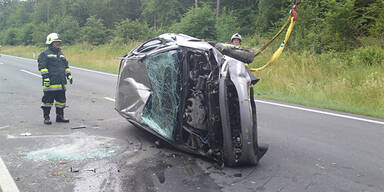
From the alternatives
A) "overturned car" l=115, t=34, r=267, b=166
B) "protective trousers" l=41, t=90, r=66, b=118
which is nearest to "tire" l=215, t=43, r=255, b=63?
"overturned car" l=115, t=34, r=267, b=166

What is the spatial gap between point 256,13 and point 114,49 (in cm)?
1316

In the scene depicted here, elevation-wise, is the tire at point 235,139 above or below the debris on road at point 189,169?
above

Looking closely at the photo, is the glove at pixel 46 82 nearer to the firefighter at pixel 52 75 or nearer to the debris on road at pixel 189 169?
the firefighter at pixel 52 75

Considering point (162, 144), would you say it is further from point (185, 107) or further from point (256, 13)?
point (256, 13)

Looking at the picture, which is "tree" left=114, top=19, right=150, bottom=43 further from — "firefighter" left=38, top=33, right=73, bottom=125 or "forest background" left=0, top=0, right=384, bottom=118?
"firefighter" left=38, top=33, right=73, bottom=125

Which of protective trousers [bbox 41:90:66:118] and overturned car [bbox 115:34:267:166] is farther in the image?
protective trousers [bbox 41:90:66:118]

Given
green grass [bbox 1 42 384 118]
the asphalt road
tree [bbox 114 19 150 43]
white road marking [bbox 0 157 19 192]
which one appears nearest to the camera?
white road marking [bbox 0 157 19 192]

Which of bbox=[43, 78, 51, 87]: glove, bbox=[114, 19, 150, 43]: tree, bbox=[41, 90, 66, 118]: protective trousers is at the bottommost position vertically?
bbox=[41, 90, 66, 118]: protective trousers

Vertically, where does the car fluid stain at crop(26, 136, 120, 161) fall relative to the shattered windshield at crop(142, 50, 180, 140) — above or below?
below

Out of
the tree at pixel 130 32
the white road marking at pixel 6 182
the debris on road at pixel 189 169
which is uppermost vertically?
the tree at pixel 130 32

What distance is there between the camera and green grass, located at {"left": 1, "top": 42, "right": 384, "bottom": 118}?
26.8 feet

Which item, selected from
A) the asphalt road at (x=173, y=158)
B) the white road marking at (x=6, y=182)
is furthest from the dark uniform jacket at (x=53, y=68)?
the white road marking at (x=6, y=182)

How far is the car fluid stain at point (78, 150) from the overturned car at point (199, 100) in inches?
24.8

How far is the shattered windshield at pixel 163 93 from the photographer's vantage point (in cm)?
427
